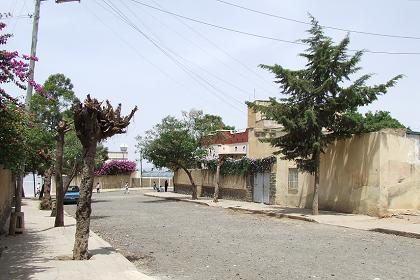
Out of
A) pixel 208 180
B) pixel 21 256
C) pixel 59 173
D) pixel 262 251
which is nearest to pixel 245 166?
pixel 208 180

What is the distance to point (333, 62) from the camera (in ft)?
70.4

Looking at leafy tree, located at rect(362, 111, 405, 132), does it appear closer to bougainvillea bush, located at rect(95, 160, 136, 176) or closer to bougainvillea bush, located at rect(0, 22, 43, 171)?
bougainvillea bush, located at rect(0, 22, 43, 171)

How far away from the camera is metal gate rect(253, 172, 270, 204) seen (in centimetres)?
3180

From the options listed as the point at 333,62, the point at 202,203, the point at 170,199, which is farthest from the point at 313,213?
the point at 170,199

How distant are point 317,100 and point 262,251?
1153cm

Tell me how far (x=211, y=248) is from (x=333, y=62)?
37.8 ft

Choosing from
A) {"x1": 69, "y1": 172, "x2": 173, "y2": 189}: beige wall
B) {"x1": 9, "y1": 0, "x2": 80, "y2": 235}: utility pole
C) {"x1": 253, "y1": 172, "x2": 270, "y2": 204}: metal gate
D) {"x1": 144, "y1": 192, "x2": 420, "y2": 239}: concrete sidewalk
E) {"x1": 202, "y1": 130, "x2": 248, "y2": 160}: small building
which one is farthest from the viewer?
{"x1": 69, "y1": 172, "x2": 173, "y2": 189}: beige wall

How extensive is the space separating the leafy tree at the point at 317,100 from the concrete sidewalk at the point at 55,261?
10696 mm

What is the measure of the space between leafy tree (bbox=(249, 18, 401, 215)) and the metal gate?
8.46 metres

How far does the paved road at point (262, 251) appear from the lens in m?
9.77

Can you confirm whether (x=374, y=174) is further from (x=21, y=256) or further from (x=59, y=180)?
(x=21, y=256)

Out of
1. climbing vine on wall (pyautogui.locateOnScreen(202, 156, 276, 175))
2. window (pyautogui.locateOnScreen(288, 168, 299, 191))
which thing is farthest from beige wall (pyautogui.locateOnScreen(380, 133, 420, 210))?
climbing vine on wall (pyautogui.locateOnScreen(202, 156, 276, 175))

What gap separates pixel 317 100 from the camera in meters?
22.5

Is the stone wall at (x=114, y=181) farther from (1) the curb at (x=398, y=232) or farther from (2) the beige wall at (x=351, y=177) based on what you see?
(1) the curb at (x=398, y=232)
